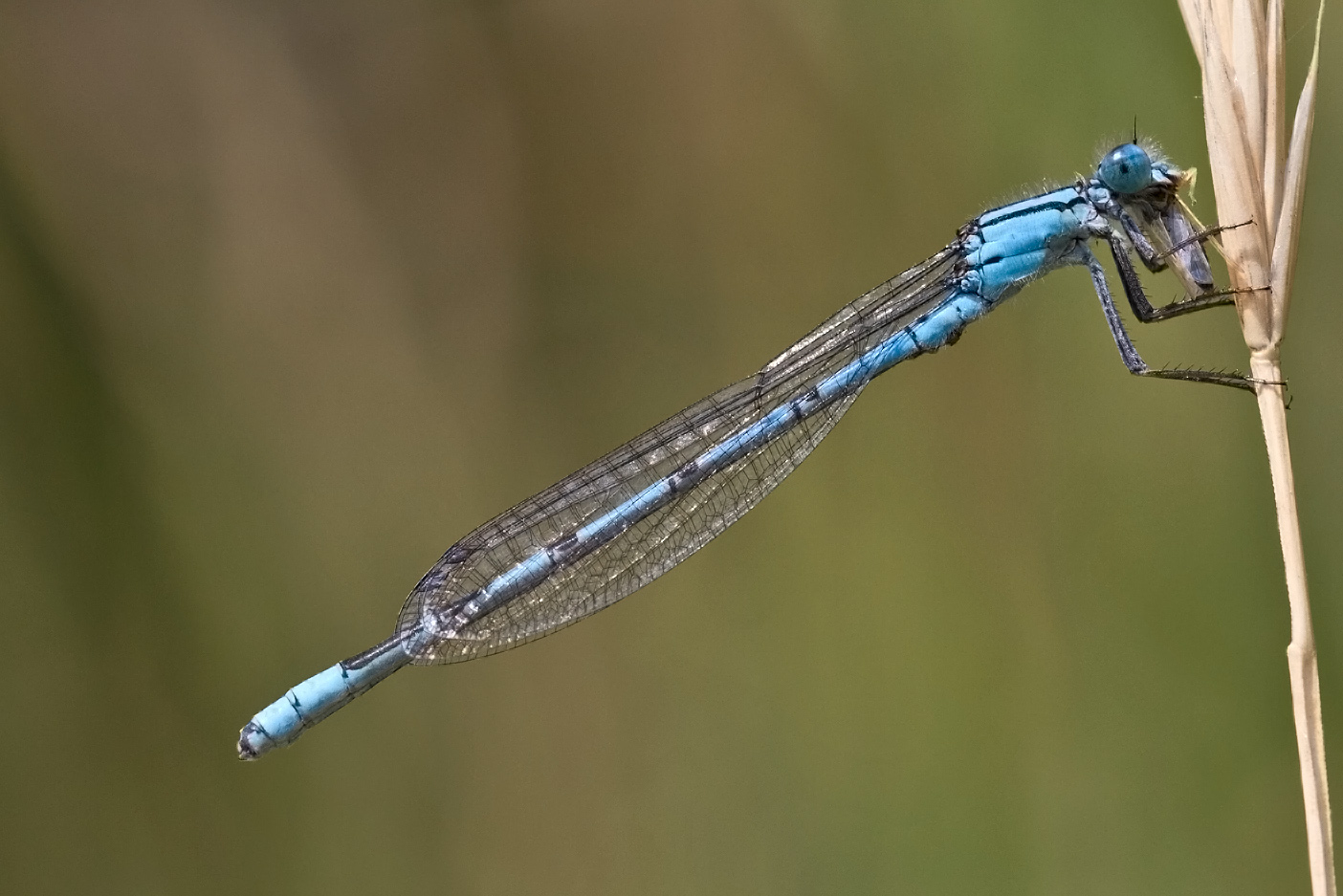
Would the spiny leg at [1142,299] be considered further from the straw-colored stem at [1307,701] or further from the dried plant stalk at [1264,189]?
the straw-colored stem at [1307,701]

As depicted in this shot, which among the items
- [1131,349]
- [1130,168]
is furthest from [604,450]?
[1130,168]

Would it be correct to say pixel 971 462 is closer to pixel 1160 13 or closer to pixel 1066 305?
pixel 1066 305

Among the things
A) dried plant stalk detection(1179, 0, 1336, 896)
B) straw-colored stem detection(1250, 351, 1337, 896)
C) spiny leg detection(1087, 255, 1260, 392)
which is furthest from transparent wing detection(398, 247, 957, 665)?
straw-colored stem detection(1250, 351, 1337, 896)

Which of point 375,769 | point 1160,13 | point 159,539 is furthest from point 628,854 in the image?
point 1160,13

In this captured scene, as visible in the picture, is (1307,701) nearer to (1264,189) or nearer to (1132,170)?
(1264,189)

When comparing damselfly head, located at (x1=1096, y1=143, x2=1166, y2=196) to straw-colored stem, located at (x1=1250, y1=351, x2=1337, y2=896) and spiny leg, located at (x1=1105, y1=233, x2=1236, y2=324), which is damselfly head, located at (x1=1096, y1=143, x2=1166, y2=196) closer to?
spiny leg, located at (x1=1105, y1=233, x2=1236, y2=324)
